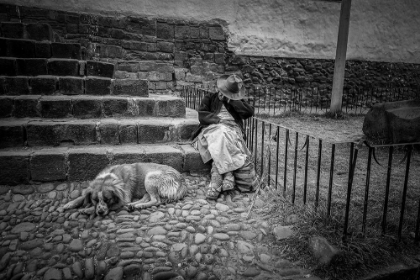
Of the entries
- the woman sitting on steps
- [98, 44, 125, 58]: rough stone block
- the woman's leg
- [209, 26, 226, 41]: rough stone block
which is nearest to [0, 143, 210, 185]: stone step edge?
the woman sitting on steps

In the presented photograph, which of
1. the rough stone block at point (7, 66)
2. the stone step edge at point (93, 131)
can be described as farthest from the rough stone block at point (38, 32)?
the stone step edge at point (93, 131)

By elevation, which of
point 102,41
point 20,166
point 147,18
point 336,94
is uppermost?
point 147,18

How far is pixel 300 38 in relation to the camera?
31.9 feet

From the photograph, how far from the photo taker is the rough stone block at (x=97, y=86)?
15.3ft

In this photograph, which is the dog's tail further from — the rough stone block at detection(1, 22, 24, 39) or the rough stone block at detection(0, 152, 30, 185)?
the rough stone block at detection(1, 22, 24, 39)

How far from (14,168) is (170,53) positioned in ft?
19.6

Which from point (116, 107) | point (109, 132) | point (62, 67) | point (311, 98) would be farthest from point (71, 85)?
point (311, 98)

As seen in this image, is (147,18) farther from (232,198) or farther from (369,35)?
(369,35)

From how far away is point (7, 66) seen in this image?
465 centimetres

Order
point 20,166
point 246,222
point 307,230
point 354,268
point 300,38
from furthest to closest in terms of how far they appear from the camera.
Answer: point 300,38
point 20,166
point 246,222
point 307,230
point 354,268

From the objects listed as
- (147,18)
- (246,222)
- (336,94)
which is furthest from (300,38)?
(246,222)

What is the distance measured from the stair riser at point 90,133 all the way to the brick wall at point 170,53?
3462 millimetres

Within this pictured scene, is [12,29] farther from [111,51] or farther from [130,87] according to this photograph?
[130,87]

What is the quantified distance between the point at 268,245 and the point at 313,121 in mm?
5975
